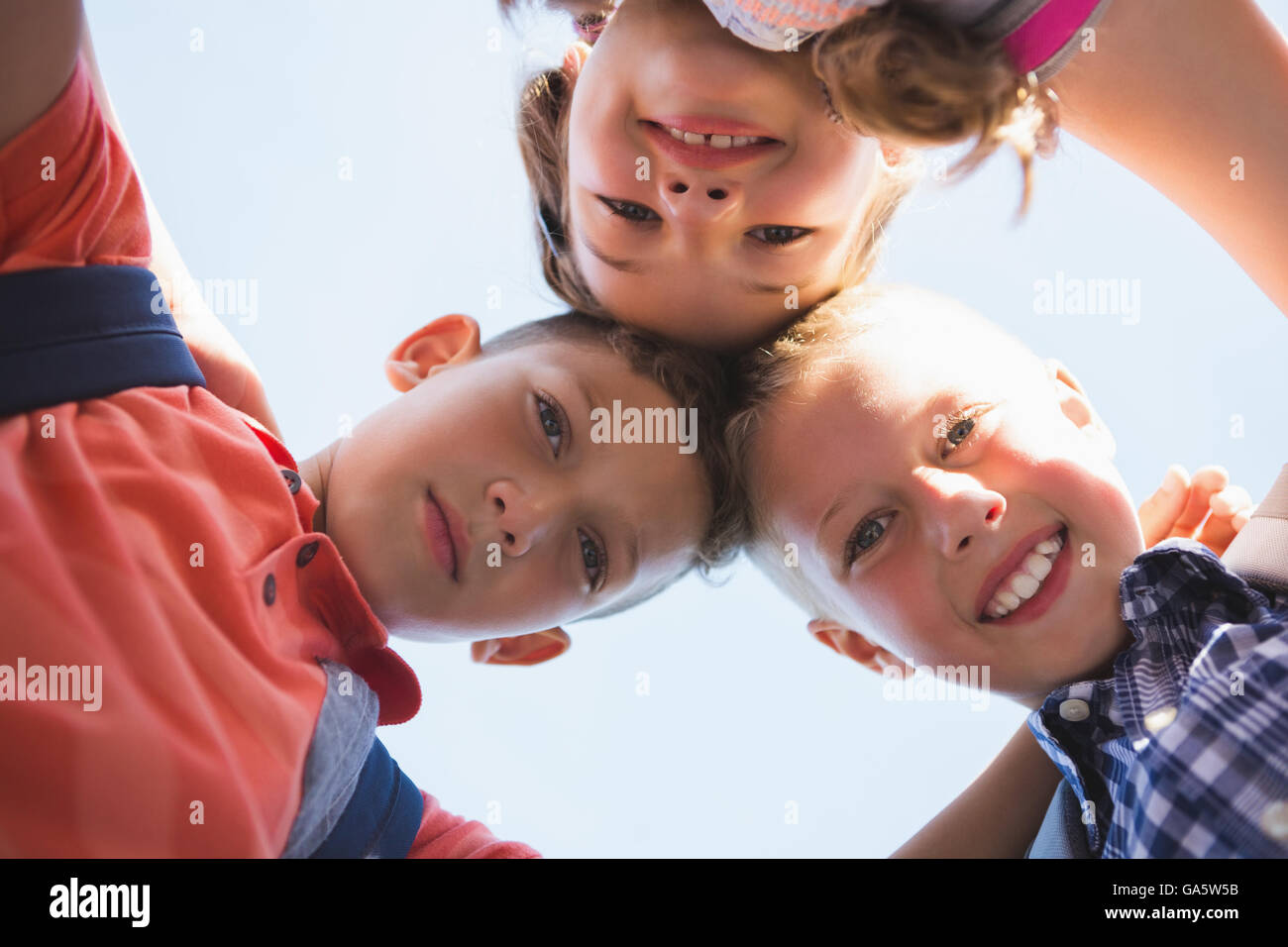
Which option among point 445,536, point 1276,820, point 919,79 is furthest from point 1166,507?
point 445,536

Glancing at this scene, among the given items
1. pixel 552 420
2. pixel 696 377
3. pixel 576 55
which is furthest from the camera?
pixel 576 55

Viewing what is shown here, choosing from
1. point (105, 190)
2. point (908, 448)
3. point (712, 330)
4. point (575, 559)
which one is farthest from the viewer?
point (712, 330)

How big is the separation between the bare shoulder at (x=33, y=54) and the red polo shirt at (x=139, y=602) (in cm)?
2

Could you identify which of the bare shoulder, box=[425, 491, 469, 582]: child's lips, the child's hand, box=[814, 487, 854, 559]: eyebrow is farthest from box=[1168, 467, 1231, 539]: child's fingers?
Answer: the bare shoulder

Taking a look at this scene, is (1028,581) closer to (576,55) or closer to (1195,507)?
(1195,507)

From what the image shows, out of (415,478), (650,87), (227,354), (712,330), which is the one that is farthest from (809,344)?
(227,354)

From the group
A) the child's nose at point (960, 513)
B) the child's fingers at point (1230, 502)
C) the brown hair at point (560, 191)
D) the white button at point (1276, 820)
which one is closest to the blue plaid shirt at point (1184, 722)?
the white button at point (1276, 820)

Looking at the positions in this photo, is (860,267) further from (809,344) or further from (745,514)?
(745,514)

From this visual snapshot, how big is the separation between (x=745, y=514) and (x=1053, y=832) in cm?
57

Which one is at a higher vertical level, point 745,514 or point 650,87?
point 650,87

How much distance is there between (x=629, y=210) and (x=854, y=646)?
27.9 inches

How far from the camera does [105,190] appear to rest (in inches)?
40.9

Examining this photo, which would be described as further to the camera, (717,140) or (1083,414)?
(1083,414)

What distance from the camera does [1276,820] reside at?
0.85 m
